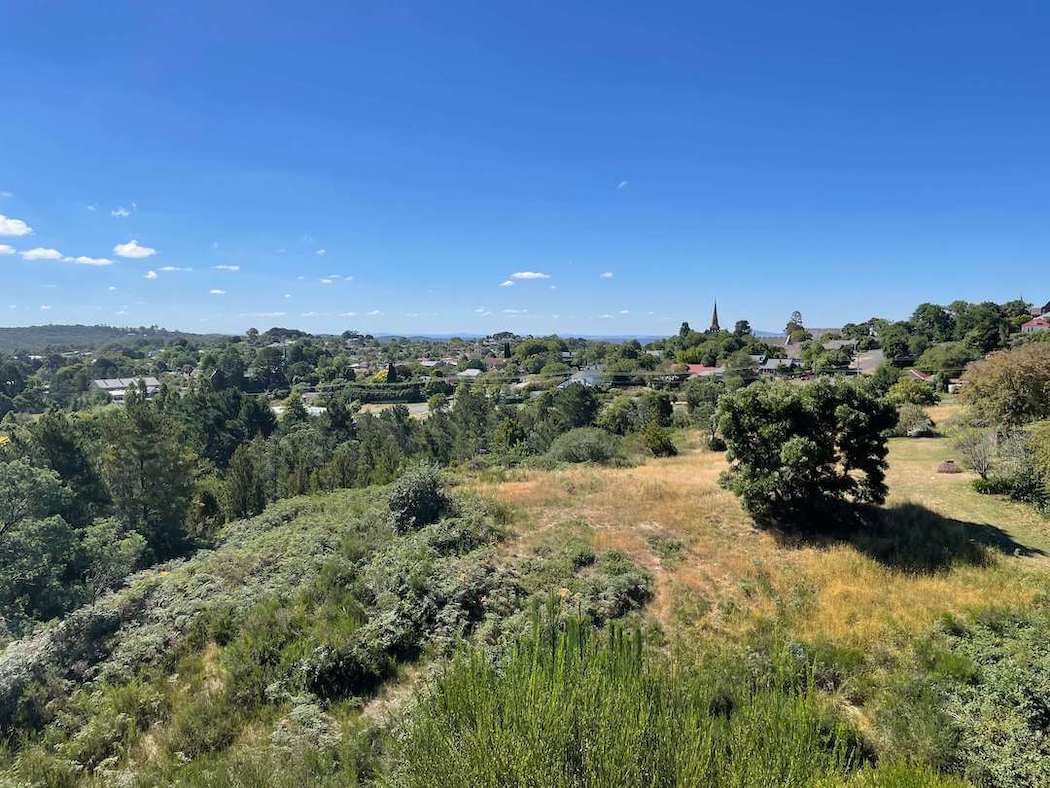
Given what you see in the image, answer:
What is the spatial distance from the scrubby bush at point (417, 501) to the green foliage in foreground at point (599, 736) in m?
9.60

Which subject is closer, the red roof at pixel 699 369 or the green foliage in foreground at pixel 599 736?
the green foliage in foreground at pixel 599 736

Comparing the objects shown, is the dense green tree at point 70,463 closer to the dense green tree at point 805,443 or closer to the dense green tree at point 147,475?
the dense green tree at point 147,475

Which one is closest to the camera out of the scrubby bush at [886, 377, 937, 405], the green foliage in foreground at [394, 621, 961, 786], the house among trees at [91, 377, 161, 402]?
the green foliage in foreground at [394, 621, 961, 786]

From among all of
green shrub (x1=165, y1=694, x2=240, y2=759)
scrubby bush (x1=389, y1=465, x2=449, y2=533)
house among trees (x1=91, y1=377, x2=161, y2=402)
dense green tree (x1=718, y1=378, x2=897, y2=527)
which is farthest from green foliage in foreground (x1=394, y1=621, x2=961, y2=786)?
house among trees (x1=91, y1=377, x2=161, y2=402)

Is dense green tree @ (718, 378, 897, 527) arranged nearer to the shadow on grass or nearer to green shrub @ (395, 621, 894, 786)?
the shadow on grass

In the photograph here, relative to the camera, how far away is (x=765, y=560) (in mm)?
12586

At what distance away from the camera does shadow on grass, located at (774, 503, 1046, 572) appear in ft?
38.8

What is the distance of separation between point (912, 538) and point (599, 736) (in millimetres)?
12660

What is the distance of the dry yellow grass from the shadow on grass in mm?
269

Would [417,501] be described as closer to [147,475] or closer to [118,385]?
[147,475]

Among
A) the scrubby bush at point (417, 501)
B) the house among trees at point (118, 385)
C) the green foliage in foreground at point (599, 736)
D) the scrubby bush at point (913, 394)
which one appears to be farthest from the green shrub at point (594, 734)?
the house among trees at point (118, 385)

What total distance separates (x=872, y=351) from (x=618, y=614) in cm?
8101

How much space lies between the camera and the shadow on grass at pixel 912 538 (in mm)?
11812

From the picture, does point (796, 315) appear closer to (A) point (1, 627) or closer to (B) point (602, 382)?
(B) point (602, 382)
